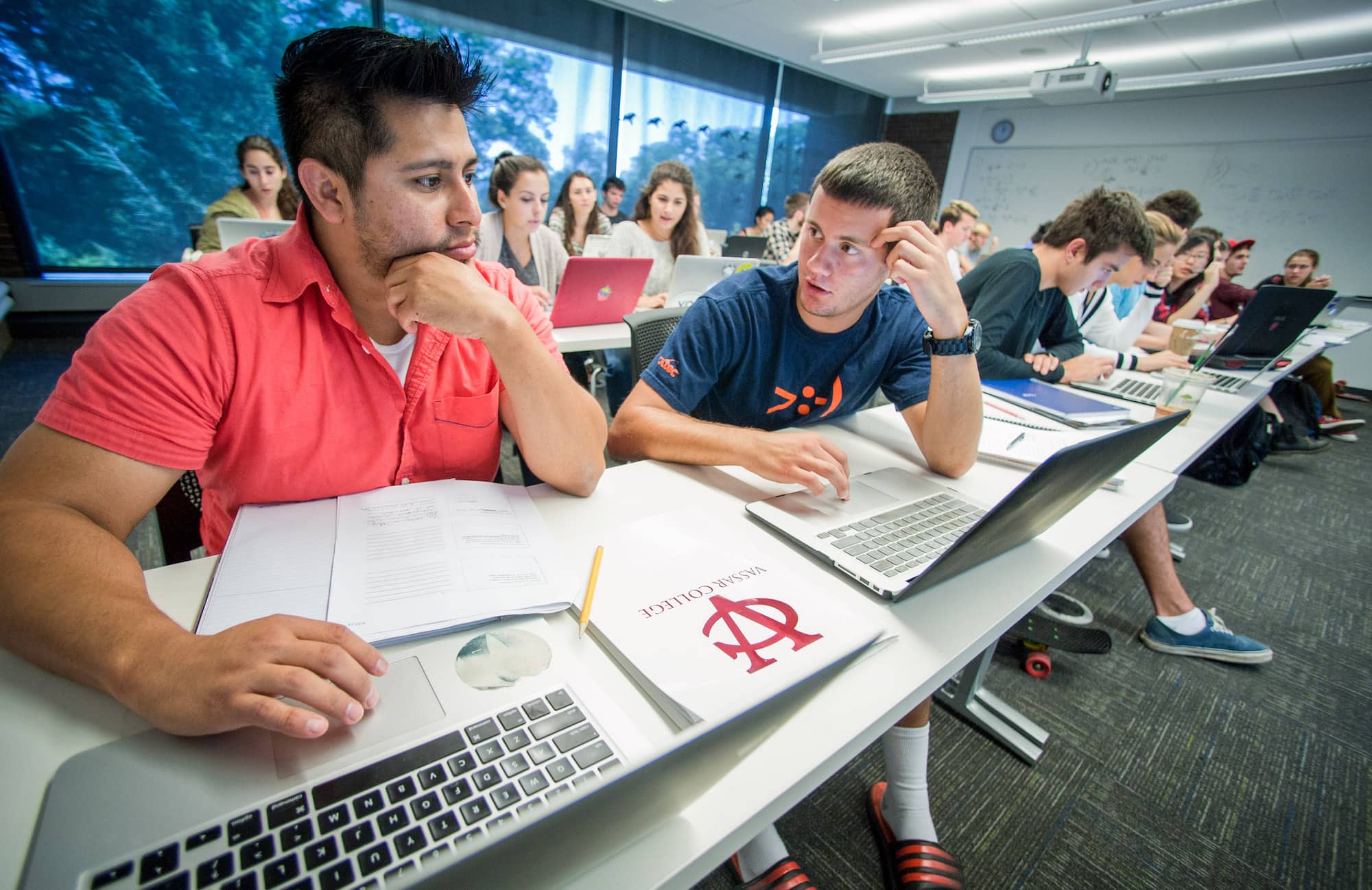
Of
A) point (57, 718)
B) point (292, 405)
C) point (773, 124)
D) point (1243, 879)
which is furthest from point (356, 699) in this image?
point (773, 124)

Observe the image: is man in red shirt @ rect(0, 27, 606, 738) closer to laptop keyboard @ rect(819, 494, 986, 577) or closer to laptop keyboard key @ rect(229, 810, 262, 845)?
laptop keyboard key @ rect(229, 810, 262, 845)

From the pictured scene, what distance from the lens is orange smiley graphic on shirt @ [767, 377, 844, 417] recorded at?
4.60ft

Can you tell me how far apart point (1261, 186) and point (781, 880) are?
336 inches

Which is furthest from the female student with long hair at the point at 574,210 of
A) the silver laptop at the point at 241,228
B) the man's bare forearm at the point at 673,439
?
the man's bare forearm at the point at 673,439

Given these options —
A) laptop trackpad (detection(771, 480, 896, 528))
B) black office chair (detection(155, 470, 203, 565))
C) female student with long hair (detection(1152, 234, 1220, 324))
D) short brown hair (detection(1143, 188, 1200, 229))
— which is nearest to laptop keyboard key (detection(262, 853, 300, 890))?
laptop trackpad (detection(771, 480, 896, 528))

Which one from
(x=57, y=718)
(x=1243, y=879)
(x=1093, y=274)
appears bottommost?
(x=1243, y=879)

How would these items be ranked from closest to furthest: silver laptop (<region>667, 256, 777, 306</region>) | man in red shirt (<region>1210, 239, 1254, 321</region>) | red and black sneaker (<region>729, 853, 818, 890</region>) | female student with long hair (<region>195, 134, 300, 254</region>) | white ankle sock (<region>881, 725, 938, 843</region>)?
red and black sneaker (<region>729, 853, 818, 890</region>)
white ankle sock (<region>881, 725, 938, 843</region>)
silver laptop (<region>667, 256, 777, 306</region>)
female student with long hair (<region>195, 134, 300, 254</region>)
man in red shirt (<region>1210, 239, 1254, 321</region>)

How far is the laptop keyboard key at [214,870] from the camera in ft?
1.21

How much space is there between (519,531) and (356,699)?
1.05ft

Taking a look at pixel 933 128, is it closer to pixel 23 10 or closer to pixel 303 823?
pixel 23 10

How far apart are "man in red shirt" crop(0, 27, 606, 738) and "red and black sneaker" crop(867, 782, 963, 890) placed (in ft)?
3.26

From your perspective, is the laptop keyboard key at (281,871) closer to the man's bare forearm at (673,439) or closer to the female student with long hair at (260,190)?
the man's bare forearm at (673,439)

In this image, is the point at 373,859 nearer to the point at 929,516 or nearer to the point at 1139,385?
the point at 929,516

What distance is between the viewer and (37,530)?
1.92 feet
